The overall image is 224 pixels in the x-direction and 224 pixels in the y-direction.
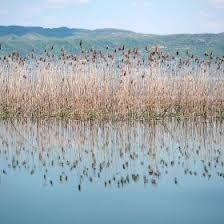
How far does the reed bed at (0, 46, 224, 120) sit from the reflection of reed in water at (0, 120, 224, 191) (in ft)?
2.93

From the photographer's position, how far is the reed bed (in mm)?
17141

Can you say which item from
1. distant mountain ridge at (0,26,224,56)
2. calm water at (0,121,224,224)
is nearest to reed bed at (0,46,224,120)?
calm water at (0,121,224,224)

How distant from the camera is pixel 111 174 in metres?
10.1

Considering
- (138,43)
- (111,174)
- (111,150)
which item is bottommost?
(138,43)

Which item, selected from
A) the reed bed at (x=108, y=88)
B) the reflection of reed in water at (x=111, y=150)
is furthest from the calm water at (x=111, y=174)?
the reed bed at (x=108, y=88)

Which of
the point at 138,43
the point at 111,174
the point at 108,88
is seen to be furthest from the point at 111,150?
the point at 138,43

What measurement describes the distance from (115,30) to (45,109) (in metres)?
171

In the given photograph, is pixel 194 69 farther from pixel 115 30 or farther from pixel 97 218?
pixel 115 30

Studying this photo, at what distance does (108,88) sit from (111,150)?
510 centimetres

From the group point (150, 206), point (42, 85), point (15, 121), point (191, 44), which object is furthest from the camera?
point (191, 44)

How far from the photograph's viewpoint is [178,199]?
8.45 metres

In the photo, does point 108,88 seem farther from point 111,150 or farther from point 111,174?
point 111,174

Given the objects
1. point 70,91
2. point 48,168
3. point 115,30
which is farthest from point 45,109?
point 115,30

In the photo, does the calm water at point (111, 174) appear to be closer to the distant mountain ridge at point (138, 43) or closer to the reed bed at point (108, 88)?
the reed bed at point (108, 88)
